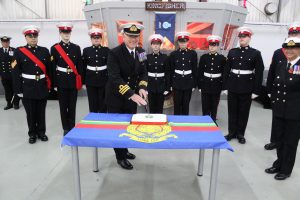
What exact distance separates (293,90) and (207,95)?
181 centimetres

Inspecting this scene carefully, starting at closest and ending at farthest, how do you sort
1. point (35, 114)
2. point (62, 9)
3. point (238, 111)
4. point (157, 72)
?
point (35, 114) → point (238, 111) → point (157, 72) → point (62, 9)

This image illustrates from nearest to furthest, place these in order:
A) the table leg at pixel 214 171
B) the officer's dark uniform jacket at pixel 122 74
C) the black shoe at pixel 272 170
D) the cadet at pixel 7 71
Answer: the table leg at pixel 214 171 → the officer's dark uniform jacket at pixel 122 74 → the black shoe at pixel 272 170 → the cadet at pixel 7 71

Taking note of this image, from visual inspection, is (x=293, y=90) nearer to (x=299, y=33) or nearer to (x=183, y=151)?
(x=299, y=33)

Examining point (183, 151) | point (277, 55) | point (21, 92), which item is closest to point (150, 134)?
point (183, 151)

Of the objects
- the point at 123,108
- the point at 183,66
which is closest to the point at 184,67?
the point at 183,66

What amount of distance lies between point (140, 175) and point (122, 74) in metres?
1.09

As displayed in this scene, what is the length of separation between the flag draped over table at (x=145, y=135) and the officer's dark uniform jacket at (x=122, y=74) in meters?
0.38

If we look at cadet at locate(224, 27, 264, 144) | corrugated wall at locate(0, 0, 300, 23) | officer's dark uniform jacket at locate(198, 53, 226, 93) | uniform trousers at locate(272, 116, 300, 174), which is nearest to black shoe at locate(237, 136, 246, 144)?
cadet at locate(224, 27, 264, 144)

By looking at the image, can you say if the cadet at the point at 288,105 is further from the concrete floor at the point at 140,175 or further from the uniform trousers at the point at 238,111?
the uniform trousers at the point at 238,111

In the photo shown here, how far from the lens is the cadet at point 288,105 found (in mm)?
2602

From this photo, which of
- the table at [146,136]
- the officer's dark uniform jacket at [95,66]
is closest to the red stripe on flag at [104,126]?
the table at [146,136]

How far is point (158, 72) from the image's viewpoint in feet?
14.3

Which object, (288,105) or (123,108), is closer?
A: (288,105)

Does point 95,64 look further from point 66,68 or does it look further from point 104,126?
point 104,126
